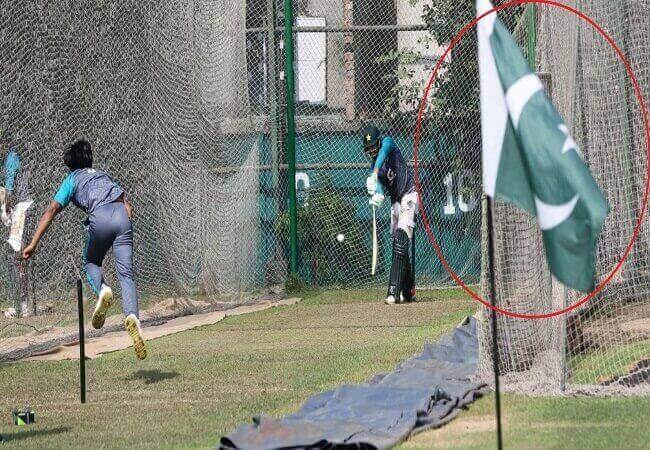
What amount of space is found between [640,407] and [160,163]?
29.6 feet

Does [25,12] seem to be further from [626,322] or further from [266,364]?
[626,322]

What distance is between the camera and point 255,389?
33.9 feet

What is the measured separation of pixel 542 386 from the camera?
9.21m

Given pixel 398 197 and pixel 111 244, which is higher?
pixel 398 197

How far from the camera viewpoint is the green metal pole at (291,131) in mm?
18594

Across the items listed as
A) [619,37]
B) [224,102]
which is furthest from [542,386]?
[224,102]

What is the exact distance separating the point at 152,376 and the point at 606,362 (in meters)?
3.68

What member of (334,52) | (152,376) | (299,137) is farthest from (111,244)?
(334,52)

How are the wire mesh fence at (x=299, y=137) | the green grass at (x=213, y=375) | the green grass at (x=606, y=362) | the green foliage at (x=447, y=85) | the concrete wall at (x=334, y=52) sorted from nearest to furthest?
the green grass at (x=213, y=375), the green grass at (x=606, y=362), the wire mesh fence at (x=299, y=137), the green foliage at (x=447, y=85), the concrete wall at (x=334, y=52)

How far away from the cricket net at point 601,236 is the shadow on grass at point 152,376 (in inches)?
108

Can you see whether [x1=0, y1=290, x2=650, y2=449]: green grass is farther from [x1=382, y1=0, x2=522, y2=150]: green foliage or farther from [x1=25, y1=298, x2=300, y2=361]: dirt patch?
[x1=382, y1=0, x2=522, y2=150]: green foliage

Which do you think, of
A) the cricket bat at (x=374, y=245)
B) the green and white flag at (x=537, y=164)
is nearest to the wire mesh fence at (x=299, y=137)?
the cricket bat at (x=374, y=245)

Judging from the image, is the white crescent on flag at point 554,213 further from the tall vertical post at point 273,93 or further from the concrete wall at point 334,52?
the concrete wall at point 334,52

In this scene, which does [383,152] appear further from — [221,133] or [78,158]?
[78,158]
